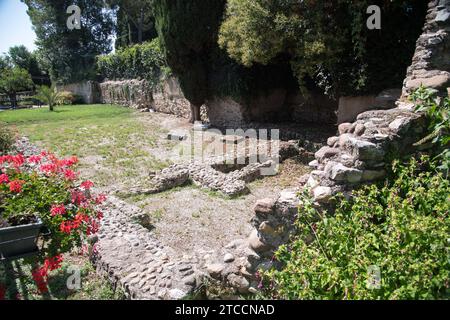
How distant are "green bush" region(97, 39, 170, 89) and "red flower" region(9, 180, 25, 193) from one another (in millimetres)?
14056

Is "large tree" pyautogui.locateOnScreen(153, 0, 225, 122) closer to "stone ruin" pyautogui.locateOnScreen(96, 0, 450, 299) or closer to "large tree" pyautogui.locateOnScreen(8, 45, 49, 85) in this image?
"stone ruin" pyautogui.locateOnScreen(96, 0, 450, 299)

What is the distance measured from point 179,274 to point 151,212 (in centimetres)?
313

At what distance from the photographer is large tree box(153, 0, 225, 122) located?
1256cm

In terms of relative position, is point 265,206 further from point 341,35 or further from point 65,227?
point 341,35

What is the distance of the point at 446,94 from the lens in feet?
15.0

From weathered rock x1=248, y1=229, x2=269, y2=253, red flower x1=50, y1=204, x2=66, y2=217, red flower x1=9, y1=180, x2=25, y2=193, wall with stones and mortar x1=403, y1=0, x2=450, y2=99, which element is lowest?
weathered rock x1=248, y1=229, x2=269, y2=253

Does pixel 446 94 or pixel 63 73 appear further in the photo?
pixel 63 73

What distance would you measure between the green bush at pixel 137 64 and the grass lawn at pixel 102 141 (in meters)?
3.13

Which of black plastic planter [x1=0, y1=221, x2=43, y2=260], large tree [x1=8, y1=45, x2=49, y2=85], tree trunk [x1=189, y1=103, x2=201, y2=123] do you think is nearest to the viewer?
black plastic planter [x1=0, y1=221, x2=43, y2=260]

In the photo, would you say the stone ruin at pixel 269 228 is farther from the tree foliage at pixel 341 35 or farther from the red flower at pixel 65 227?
the tree foliage at pixel 341 35

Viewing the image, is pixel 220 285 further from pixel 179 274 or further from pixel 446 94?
pixel 446 94

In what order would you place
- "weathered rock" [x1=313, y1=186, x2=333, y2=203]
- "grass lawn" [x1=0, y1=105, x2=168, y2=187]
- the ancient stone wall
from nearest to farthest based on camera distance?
1. "weathered rock" [x1=313, y1=186, x2=333, y2=203]
2. "grass lawn" [x1=0, y1=105, x2=168, y2=187]
3. the ancient stone wall

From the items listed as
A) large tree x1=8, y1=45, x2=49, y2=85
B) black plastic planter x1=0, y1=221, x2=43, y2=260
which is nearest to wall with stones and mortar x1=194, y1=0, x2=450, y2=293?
black plastic planter x1=0, y1=221, x2=43, y2=260
